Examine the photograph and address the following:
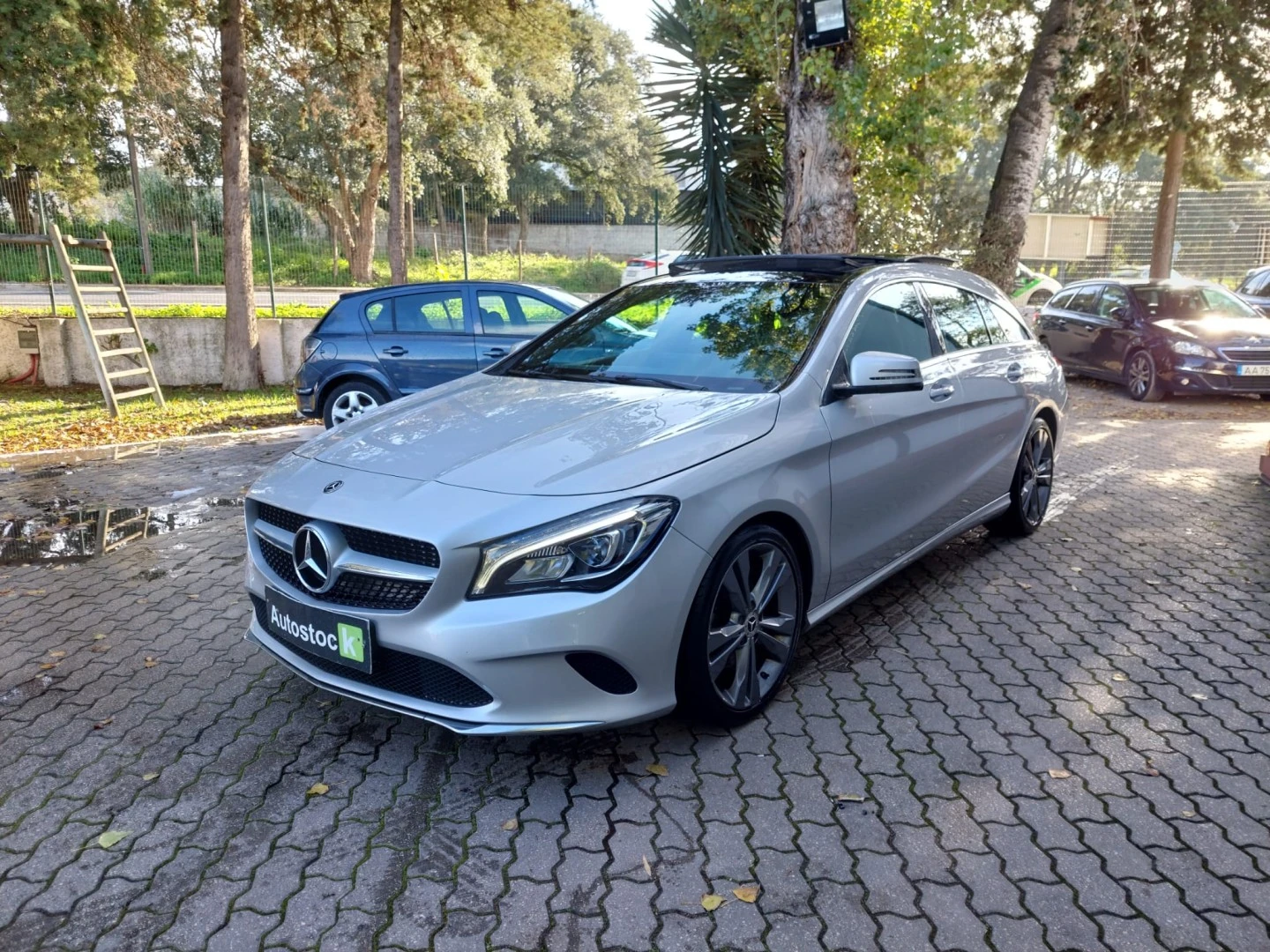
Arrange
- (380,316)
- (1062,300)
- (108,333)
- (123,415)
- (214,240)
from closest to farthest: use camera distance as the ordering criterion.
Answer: (380,316)
(123,415)
(108,333)
(1062,300)
(214,240)

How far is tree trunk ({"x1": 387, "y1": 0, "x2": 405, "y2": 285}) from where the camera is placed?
1254cm

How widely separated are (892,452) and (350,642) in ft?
7.62

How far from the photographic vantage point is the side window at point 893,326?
3976mm

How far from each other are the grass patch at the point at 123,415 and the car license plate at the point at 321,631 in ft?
22.5

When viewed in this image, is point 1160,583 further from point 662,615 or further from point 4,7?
point 4,7

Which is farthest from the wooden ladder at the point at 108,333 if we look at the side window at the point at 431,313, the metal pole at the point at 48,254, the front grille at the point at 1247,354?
the front grille at the point at 1247,354

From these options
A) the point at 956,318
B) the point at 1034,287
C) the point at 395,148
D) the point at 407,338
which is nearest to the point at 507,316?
the point at 407,338

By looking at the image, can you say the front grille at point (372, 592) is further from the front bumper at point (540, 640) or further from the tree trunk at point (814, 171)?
the tree trunk at point (814, 171)

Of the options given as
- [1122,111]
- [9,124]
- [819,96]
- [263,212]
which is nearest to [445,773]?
[819,96]

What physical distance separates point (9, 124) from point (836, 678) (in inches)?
486

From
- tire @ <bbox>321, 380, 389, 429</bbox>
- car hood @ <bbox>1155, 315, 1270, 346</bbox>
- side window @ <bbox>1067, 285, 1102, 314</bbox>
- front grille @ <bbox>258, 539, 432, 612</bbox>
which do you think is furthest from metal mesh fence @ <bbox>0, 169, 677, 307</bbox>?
front grille @ <bbox>258, 539, 432, 612</bbox>

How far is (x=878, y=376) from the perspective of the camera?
3.64 m

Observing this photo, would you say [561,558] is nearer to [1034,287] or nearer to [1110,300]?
[1110,300]

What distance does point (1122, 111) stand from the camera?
14039 mm
